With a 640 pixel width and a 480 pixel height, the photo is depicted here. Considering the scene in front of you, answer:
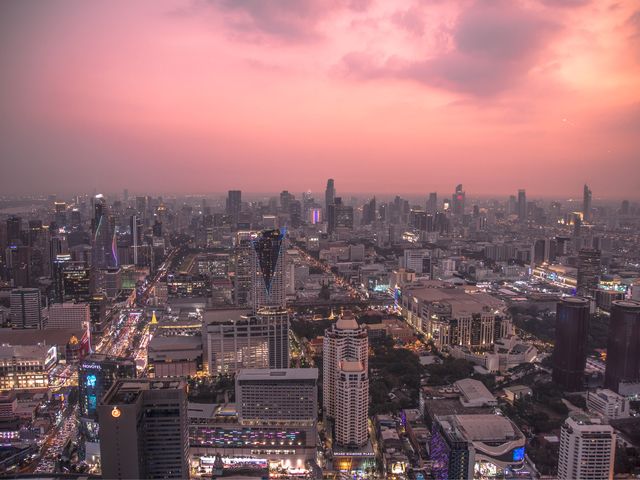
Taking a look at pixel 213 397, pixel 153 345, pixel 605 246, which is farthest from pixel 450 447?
pixel 605 246

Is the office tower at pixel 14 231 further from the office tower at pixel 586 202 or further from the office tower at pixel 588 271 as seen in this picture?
the office tower at pixel 588 271

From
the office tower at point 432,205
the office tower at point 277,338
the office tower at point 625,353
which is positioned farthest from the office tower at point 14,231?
the office tower at point 432,205

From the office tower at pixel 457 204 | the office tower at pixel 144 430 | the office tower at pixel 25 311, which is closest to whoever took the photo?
the office tower at pixel 144 430

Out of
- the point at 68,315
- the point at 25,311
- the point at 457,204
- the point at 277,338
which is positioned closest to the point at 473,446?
the point at 277,338

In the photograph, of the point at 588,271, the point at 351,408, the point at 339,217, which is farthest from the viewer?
the point at 339,217

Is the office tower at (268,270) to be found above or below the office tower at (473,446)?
above

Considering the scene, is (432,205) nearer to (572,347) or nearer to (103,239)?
(103,239)
